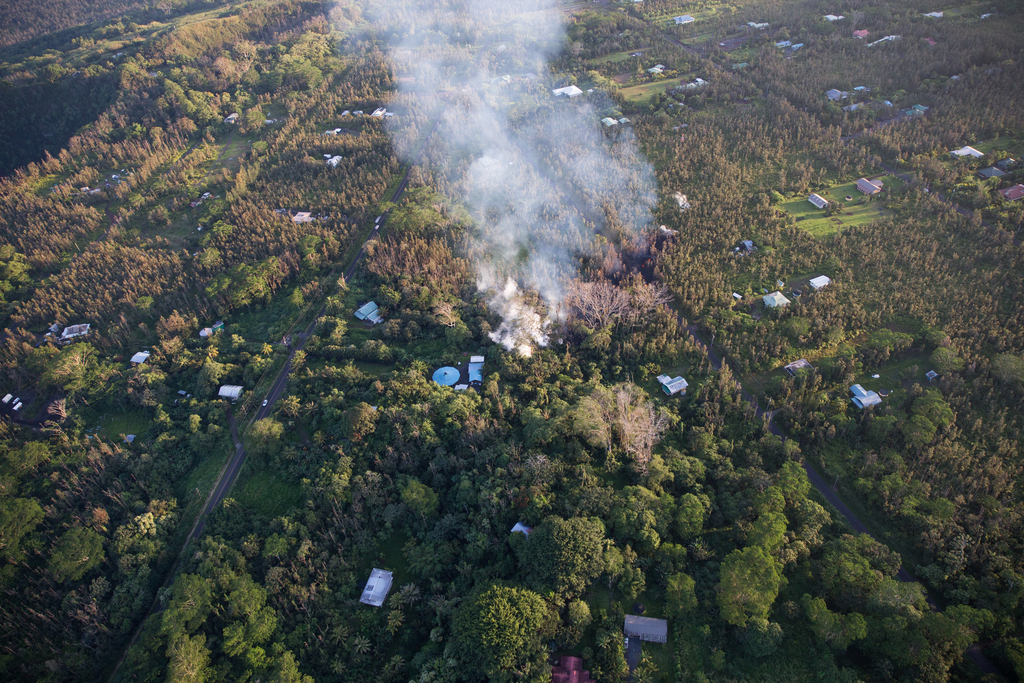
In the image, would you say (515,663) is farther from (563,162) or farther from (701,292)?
(563,162)

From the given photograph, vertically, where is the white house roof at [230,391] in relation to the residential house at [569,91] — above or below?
below

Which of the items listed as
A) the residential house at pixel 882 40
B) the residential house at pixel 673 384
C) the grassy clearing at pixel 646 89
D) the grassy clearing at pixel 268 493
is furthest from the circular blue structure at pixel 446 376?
the residential house at pixel 882 40

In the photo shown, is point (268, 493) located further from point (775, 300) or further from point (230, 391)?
point (775, 300)

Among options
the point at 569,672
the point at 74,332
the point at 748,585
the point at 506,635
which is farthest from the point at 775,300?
the point at 74,332

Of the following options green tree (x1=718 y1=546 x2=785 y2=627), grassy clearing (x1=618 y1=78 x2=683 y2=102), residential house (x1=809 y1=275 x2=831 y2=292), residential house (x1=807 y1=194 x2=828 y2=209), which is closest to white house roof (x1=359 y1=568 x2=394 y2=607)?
green tree (x1=718 y1=546 x2=785 y2=627)

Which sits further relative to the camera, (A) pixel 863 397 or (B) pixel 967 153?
(B) pixel 967 153

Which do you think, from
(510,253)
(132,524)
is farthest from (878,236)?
(132,524)

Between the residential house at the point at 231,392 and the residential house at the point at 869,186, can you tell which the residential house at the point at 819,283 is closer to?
the residential house at the point at 869,186
